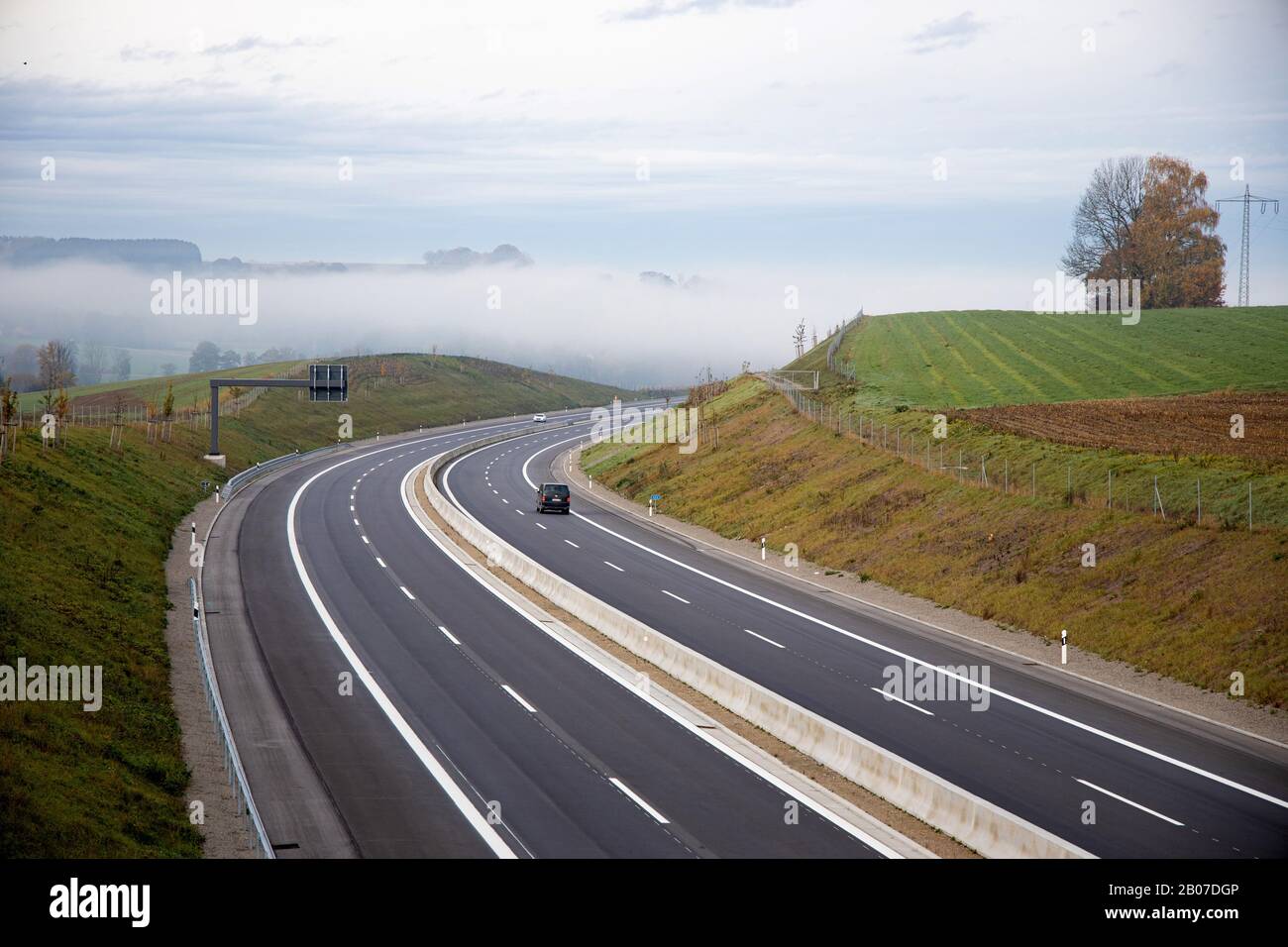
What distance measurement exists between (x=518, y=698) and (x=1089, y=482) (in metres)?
27.1

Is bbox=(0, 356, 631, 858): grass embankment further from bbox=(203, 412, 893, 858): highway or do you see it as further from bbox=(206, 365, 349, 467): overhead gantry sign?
bbox=(206, 365, 349, 467): overhead gantry sign

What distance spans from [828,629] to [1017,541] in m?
9.96

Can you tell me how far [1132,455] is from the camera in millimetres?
46750

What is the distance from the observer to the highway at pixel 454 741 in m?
19.3

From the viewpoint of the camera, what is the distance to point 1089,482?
45.9 metres

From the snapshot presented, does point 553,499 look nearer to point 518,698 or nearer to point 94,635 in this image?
point 94,635

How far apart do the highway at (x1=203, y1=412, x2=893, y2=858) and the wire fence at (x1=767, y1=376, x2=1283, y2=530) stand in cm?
2100

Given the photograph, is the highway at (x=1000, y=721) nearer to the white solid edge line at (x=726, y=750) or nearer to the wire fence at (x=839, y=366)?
the white solid edge line at (x=726, y=750)

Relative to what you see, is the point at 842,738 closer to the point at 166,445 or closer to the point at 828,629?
the point at 828,629

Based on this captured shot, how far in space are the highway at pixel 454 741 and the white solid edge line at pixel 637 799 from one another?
56mm

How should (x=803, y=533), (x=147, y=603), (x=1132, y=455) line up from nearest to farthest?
(x=147, y=603), (x=1132, y=455), (x=803, y=533)

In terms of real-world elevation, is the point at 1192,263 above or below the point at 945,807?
above

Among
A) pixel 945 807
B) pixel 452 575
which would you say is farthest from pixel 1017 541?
pixel 945 807
